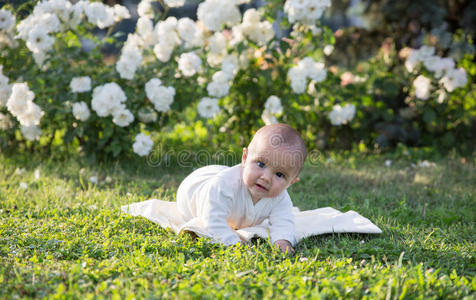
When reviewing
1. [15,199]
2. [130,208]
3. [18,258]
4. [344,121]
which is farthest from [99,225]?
[344,121]

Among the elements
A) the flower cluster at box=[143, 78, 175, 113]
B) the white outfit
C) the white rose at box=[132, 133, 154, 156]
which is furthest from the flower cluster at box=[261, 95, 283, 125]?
the white outfit

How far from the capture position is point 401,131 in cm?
547

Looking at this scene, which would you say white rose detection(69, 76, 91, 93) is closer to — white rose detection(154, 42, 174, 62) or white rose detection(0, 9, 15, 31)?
white rose detection(154, 42, 174, 62)

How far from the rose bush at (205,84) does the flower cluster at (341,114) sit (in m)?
0.01

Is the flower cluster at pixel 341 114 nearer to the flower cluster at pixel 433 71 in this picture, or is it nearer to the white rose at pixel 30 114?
the flower cluster at pixel 433 71

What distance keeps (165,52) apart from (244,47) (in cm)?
81

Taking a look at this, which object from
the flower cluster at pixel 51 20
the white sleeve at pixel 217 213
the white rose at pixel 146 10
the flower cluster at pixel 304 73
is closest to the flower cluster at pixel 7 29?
the flower cluster at pixel 51 20

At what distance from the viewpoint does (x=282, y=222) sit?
2.85 metres

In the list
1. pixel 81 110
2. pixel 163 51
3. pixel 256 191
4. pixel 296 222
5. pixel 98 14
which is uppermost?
pixel 98 14

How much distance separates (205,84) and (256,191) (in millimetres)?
2281

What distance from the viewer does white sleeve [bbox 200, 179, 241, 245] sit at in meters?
2.70

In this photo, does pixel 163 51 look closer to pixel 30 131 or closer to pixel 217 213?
pixel 30 131

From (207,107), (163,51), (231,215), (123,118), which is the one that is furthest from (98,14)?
(231,215)

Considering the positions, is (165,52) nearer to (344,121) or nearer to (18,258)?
(344,121)
